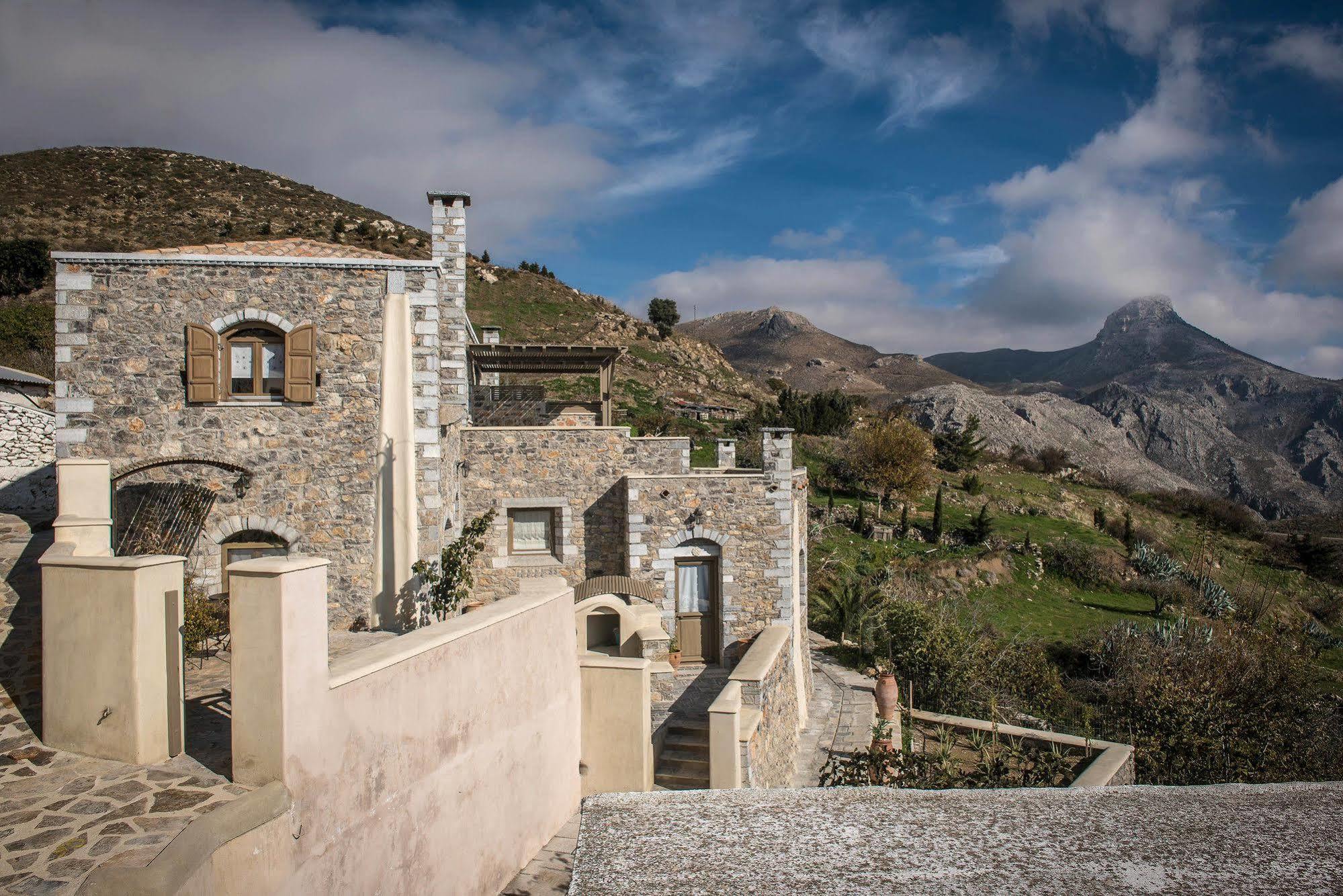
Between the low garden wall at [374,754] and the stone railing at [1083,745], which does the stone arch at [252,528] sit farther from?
the stone railing at [1083,745]

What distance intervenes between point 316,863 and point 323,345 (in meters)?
7.60

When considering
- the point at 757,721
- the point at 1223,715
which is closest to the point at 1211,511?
the point at 1223,715

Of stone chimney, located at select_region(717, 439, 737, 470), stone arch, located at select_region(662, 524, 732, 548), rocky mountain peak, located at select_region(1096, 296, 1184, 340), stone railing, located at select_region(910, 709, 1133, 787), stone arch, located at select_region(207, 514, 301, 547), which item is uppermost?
rocky mountain peak, located at select_region(1096, 296, 1184, 340)

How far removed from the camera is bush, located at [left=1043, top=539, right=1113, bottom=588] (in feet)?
85.7

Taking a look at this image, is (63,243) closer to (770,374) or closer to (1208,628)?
(1208,628)

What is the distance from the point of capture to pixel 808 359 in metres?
88.5

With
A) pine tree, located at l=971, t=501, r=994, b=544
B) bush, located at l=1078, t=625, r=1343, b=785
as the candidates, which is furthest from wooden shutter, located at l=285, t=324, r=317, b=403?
pine tree, located at l=971, t=501, r=994, b=544

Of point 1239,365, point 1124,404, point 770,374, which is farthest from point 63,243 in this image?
point 1239,365

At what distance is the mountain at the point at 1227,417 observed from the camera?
55562 mm

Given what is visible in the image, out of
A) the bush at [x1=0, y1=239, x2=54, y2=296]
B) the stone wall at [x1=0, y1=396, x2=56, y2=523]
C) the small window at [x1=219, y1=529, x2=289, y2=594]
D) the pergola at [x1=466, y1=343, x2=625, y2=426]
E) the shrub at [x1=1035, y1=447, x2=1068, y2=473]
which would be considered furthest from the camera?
the shrub at [x1=1035, y1=447, x2=1068, y2=473]

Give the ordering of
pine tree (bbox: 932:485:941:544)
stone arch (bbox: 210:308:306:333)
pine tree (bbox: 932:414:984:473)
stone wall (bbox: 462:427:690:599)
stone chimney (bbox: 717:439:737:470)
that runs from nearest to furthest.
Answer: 1. stone arch (bbox: 210:308:306:333)
2. stone wall (bbox: 462:427:690:599)
3. stone chimney (bbox: 717:439:737:470)
4. pine tree (bbox: 932:485:941:544)
5. pine tree (bbox: 932:414:984:473)

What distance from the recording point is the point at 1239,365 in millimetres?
70625

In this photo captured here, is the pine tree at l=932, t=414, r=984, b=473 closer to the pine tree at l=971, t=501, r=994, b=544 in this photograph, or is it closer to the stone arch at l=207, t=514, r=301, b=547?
the pine tree at l=971, t=501, r=994, b=544

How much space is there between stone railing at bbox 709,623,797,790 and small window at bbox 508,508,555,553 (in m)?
4.41
